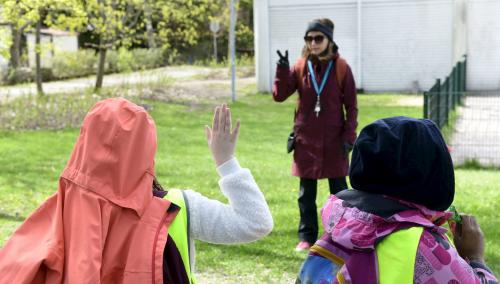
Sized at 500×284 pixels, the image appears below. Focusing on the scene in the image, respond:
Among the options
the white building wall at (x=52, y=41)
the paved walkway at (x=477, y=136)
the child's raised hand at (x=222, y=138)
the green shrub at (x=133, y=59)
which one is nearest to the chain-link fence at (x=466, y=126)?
the paved walkway at (x=477, y=136)

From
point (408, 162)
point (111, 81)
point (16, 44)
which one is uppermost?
point (16, 44)

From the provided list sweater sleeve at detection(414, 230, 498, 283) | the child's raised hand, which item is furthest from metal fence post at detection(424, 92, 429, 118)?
sweater sleeve at detection(414, 230, 498, 283)

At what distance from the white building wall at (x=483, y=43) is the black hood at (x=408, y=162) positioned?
2053 centimetres

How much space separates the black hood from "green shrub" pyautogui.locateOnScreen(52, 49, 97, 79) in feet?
99.4

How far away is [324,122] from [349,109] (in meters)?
0.23

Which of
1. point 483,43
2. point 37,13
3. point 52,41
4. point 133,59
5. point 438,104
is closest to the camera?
point 438,104

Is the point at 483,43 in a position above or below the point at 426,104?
above

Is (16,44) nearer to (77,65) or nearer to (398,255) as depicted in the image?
(77,65)

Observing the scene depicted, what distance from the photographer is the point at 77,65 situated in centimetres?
3291

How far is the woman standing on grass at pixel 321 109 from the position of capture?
18.1 ft

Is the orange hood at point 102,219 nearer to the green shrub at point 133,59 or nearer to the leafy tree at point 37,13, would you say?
the leafy tree at point 37,13

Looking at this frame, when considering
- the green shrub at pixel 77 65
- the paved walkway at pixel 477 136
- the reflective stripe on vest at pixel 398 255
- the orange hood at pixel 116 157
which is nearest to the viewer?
the reflective stripe on vest at pixel 398 255

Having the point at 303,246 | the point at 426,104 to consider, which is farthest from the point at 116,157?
the point at 426,104

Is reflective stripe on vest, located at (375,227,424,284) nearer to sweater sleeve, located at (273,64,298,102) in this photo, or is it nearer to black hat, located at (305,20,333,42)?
black hat, located at (305,20,333,42)
